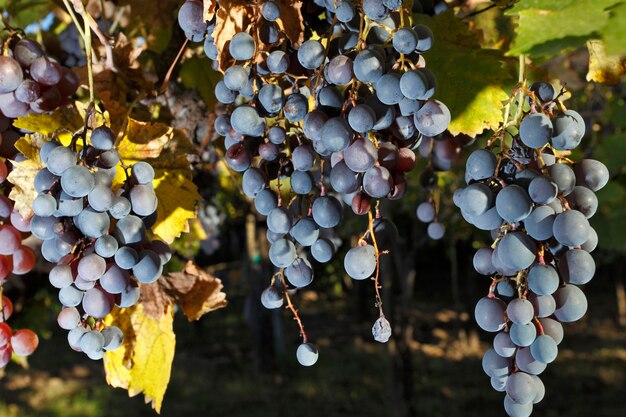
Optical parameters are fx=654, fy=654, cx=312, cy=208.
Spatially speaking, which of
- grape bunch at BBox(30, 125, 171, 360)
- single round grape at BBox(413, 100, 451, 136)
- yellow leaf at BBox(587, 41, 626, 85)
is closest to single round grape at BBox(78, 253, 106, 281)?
grape bunch at BBox(30, 125, 171, 360)

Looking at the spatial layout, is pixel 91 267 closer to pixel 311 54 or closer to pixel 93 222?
pixel 93 222

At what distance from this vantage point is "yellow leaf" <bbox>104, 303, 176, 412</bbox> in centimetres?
108

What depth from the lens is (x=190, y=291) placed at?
1124mm

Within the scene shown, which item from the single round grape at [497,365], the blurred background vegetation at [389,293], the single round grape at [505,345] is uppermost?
the single round grape at [505,345]

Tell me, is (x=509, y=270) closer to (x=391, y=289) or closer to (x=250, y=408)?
(x=391, y=289)

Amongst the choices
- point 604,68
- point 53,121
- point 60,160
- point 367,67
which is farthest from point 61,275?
point 604,68

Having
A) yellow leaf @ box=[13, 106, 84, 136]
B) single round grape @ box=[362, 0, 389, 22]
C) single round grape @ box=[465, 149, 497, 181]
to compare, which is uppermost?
single round grape @ box=[362, 0, 389, 22]

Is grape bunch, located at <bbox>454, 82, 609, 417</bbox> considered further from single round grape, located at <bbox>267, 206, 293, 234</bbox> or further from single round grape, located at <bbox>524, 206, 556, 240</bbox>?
single round grape, located at <bbox>267, 206, 293, 234</bbox>

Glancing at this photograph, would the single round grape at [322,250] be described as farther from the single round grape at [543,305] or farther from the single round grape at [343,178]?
the single round grape at [543,305]

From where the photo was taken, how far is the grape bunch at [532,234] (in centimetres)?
71

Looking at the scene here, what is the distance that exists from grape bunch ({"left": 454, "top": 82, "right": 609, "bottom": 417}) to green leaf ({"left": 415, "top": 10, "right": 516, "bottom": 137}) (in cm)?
20

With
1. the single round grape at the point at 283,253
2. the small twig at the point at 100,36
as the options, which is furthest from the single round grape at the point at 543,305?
the small twig at the point at 100,36

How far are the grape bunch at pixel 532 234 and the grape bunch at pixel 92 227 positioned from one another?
407 millimetres

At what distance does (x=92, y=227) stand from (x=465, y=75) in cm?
60
